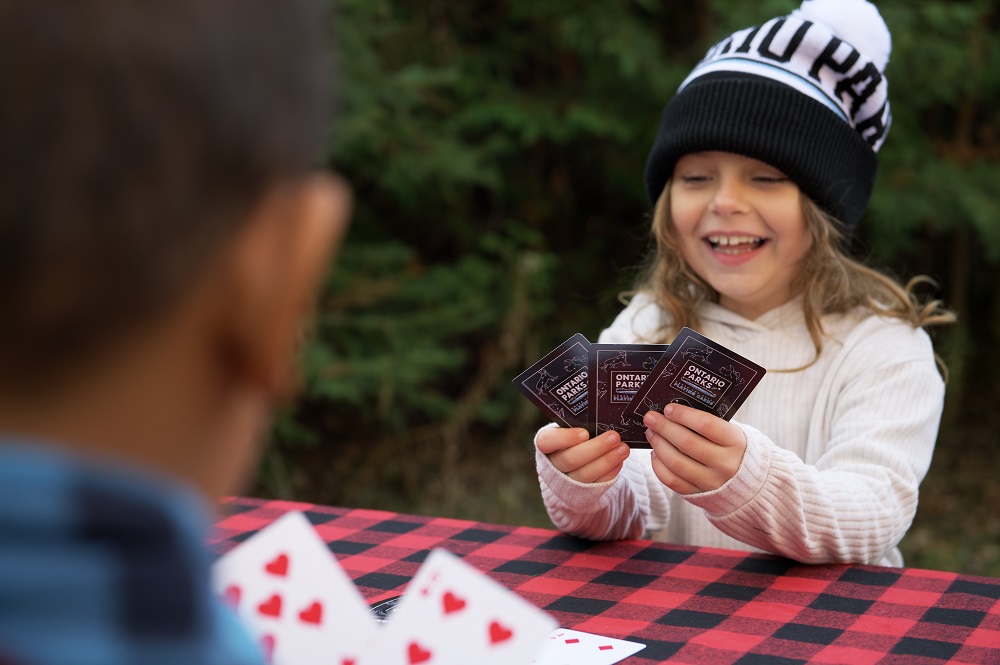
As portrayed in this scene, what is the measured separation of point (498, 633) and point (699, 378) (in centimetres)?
75

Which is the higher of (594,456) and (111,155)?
(111,155)

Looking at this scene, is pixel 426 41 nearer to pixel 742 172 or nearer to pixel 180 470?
pixel 742 172

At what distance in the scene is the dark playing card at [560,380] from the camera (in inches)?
66.4

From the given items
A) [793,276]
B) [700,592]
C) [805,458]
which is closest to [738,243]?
[793,276]

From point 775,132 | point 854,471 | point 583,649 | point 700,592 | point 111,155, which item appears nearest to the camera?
point 111,155

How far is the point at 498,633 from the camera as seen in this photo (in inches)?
38.9

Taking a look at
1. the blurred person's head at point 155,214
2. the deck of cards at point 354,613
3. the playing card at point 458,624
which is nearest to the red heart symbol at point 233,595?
the deck of cards at point 354,613

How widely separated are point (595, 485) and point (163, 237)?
1348 mm

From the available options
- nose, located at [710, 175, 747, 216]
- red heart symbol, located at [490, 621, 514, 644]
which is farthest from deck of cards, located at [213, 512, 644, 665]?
nose, located at [710, 175, 747, 216]

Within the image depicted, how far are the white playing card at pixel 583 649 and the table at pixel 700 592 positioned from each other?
2cm

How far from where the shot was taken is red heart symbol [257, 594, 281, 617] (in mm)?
1039

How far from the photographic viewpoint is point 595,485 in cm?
174

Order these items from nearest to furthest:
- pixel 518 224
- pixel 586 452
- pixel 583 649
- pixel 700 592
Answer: pixel 583 649 → pixel 700 592 → pixel 586 452 → pixel 518 224

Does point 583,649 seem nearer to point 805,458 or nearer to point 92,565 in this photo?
point 92,565
